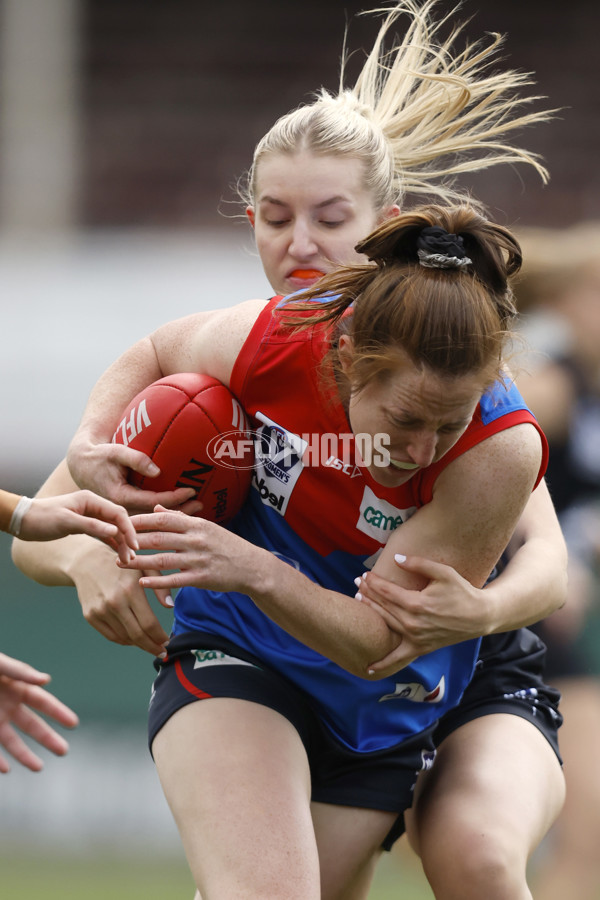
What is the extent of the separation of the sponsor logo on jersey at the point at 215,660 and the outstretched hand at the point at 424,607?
1.26 feet

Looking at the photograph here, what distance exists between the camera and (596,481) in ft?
16.1

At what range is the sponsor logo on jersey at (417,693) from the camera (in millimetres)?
3094

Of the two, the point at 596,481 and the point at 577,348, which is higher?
the point at 577,348

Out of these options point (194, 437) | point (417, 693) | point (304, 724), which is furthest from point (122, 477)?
point (417, 693)

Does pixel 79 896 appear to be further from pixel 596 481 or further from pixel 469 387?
pixel 469 387

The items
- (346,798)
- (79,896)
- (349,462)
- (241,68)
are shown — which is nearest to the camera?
(349,462)

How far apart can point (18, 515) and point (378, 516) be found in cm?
85

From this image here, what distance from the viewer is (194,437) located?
2910mm

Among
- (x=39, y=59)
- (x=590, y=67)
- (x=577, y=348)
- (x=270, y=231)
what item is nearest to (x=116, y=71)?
(x=39, y=59)

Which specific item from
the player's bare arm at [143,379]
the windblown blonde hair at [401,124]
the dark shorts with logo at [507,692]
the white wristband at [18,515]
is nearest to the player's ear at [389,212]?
the windblown blonde hair at [401,124]

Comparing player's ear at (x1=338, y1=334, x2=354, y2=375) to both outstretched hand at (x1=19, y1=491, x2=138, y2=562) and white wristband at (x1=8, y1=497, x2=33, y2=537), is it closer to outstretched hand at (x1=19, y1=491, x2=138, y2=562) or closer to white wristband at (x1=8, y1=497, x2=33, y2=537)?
outstretched hand at (x1=19, y1=491, x2=138, y2=562)

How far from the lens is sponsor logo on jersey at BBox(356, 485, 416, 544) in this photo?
290cm

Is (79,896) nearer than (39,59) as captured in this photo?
Yes

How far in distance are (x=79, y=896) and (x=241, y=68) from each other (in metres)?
8.48
